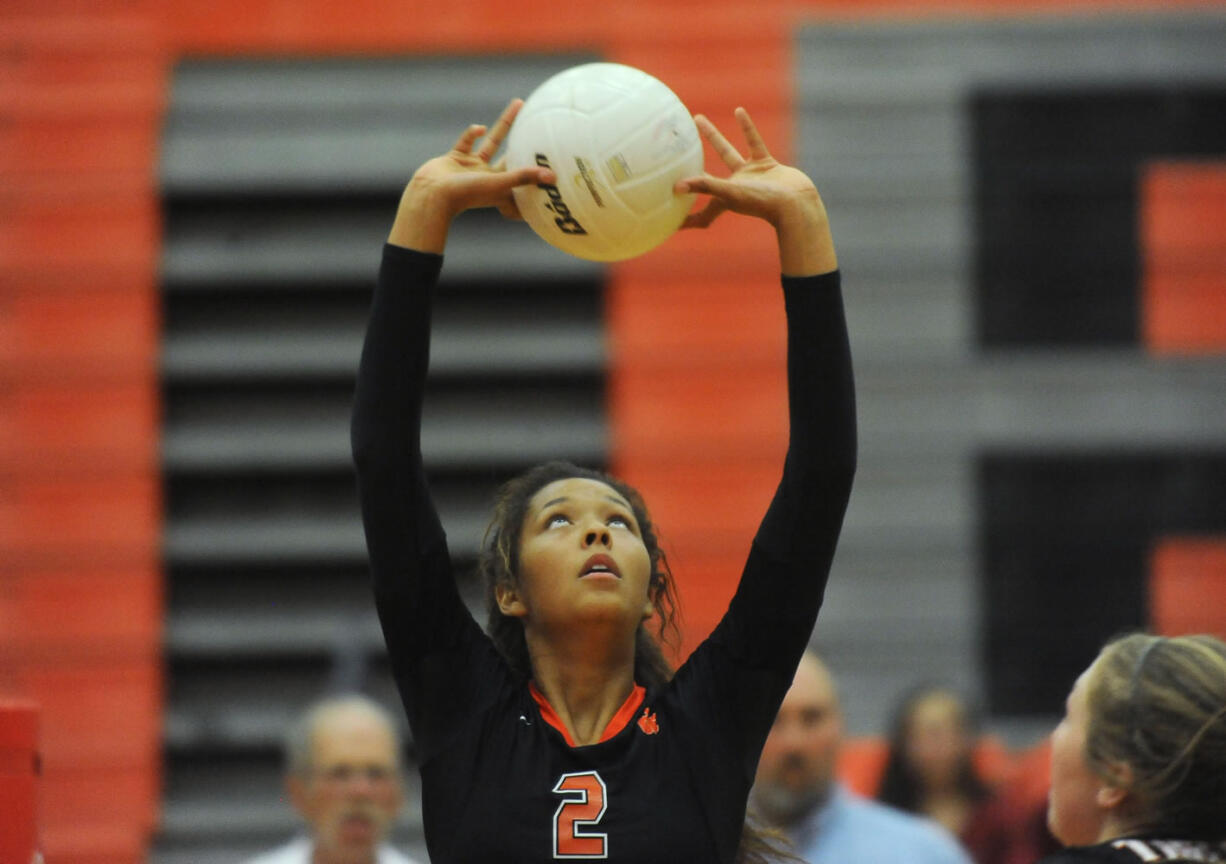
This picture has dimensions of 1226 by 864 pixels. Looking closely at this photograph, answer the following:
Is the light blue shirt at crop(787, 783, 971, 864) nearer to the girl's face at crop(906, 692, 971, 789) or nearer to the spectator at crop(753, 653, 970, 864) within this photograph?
the spectator at crop(753, 653, 970, 864)

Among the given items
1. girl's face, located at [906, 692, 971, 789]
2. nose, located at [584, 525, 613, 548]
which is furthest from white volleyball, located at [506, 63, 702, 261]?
girl's face, located at [906, 692, 971, 789]

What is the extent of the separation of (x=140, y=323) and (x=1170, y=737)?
25.0 feet

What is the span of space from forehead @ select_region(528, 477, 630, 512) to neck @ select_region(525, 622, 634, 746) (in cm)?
25

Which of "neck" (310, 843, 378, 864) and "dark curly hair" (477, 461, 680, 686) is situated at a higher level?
"dark curly hair" (477, 461, 680, 686)

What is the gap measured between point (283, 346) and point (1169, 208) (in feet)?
16.6

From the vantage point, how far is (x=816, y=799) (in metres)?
4.88

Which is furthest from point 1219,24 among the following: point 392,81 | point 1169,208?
point 392,81

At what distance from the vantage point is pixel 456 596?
8.90ft

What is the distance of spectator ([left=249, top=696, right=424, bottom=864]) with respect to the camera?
4770 mm

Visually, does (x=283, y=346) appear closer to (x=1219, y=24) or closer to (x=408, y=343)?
(x=1219, y=24)

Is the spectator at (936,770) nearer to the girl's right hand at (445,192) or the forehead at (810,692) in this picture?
the forehead at (810,692)

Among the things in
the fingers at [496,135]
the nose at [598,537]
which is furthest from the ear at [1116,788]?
the fingers at [496,135]

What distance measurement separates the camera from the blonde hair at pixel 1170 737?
96.2 inches

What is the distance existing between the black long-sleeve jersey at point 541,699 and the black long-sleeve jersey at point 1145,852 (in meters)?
0.52
